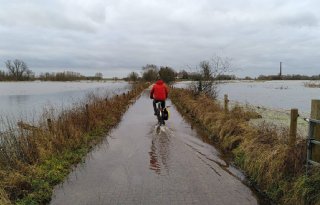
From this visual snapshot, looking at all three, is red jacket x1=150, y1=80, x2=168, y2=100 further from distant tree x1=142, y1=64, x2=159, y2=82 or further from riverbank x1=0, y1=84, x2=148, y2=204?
distant tree x1=142, y1=64, x2=159, y2=82

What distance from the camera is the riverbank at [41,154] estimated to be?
19.9 feet

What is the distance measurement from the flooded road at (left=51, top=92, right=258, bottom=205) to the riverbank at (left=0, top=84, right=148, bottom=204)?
1.08 feet

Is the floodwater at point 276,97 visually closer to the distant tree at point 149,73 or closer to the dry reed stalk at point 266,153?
the dry reed stalk at point 266,153

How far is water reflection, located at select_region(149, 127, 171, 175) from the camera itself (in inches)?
309

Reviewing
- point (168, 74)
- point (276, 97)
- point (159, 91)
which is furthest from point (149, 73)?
point (159, 91)

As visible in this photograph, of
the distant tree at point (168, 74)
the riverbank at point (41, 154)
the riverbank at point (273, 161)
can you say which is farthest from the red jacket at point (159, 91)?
the distant tree at point (168, 74)

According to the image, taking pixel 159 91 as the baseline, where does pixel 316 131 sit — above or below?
below

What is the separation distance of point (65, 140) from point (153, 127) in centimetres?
533

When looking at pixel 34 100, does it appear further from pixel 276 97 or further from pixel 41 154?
pixel 41 154

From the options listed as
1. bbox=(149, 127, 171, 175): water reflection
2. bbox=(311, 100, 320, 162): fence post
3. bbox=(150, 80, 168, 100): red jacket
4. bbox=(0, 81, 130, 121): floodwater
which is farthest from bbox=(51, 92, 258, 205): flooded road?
bbox=(150, 80, 168, 100): red jacket

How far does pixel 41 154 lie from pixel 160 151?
3.29 meters

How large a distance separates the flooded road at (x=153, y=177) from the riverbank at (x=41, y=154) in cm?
33

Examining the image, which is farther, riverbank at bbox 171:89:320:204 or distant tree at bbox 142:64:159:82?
distant tree at bbox 142:64:159:82

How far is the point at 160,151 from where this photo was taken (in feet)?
31.5
